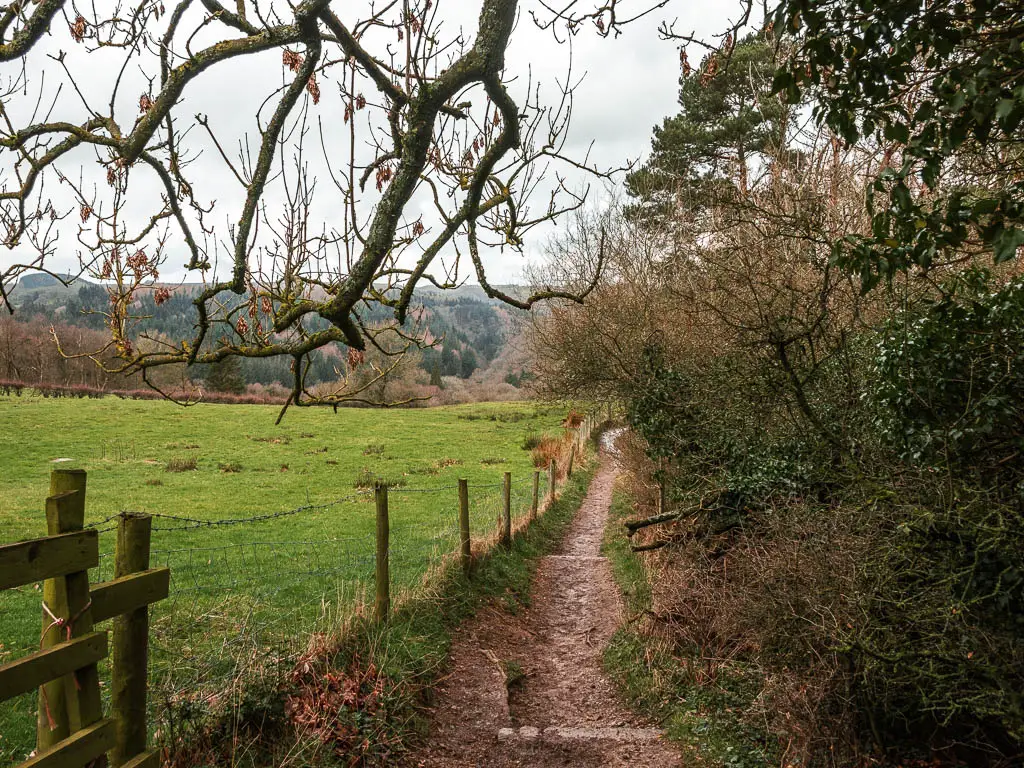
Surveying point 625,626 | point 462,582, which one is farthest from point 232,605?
point 625,626

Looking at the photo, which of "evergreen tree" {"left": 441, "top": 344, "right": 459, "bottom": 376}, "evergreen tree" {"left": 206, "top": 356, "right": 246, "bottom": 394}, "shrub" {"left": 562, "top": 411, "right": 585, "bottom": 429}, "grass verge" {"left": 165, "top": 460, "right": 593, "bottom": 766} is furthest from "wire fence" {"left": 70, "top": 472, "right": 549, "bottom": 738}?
"evergreen tree" {"left": 441, "top": 344, "right": 459, "bottom": 376}

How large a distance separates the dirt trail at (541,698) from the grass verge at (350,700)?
0.94 ft

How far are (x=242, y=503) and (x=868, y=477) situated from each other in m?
18.3

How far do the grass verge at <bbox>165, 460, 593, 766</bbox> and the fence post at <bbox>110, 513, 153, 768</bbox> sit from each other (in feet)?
4.07

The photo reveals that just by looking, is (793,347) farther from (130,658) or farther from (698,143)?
(698,143)

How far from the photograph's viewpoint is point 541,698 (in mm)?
7102

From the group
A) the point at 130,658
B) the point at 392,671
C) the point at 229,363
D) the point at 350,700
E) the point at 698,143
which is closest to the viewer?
the point at 130,658

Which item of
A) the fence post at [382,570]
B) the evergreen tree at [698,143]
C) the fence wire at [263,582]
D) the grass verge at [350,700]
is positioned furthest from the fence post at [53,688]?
the evergreen tree at [698,143]

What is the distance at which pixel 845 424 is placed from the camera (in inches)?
284

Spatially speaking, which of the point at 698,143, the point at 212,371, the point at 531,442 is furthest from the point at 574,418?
the point at 212,371

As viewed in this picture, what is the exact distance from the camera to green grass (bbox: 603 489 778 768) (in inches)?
219

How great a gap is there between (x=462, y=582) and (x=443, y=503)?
10.6 metres

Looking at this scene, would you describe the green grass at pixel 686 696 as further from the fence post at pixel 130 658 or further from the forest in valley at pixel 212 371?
the fence post at pixel 130 658

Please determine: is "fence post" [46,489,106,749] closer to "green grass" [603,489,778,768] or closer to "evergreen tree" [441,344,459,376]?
→ "green grass" [603,489,778,768]
